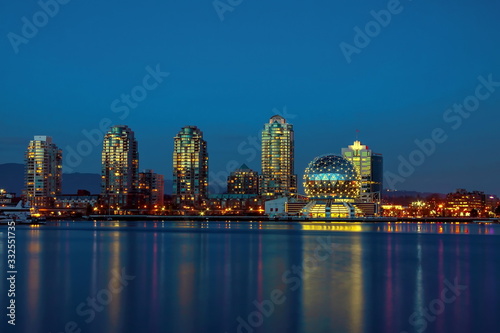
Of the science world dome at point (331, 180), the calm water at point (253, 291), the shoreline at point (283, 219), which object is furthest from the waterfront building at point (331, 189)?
the calm water at point (253, 291)

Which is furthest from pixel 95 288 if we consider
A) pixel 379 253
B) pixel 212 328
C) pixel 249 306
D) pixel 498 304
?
pixel 379 253

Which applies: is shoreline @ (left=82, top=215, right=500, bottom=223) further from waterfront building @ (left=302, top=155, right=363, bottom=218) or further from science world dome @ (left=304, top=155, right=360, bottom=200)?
science world dome @ (left=304, top=155, right=360, bottom=200)

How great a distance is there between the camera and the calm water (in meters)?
23.8

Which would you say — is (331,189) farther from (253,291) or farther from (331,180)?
(253,291)

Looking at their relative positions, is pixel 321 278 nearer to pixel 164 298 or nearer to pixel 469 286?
pixel 469 286

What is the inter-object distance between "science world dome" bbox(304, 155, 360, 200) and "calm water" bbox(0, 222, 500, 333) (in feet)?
341

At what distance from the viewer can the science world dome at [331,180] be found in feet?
515

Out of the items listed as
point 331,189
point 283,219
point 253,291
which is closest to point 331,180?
point 331,189

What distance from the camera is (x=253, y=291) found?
3111 cm

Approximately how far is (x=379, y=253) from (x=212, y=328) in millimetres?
32401

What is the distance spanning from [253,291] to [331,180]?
12709cm

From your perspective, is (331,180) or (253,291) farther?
(331,180)

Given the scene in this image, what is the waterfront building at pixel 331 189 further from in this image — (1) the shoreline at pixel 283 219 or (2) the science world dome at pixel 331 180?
(1) the shoreline at pixel 283 219

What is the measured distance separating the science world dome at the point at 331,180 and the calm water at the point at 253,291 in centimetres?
10388
